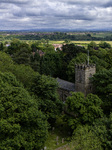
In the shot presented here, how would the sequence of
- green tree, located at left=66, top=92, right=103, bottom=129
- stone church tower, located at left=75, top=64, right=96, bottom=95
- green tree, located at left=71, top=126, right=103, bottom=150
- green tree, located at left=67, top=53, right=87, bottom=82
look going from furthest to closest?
green tree, located at left=67, top=53, right=87, bottom=82, stone church tower, located at left=75, top=64, right=96, bottom=95, green tree, located at left=66, top=92, right=103, bottom=129, green tree, located at left=71, top=126, right=103, bottom=150

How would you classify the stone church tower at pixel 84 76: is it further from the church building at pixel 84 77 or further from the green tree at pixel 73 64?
the green tree at pixel 73 64

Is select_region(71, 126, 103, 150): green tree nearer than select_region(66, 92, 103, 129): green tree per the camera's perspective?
Yes

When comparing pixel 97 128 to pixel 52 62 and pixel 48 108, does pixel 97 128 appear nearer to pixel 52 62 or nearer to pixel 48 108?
pixel 48 108

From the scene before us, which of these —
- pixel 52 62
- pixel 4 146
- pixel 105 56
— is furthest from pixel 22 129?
pixel 105 56

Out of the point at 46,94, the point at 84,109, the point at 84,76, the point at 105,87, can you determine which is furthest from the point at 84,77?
the point at 46,94

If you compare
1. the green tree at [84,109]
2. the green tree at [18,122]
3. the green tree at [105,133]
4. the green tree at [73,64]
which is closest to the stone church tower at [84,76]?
the green tree at [84,109]

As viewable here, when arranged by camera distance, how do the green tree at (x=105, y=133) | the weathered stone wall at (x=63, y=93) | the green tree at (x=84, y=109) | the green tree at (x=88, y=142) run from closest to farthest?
1. the green tree at (x=88, y=142)
2. the green tree at (x=105, y=133)
3. the green tree at (x=84, y=109)
4. the weathered stone wall at (x=63, y=93)

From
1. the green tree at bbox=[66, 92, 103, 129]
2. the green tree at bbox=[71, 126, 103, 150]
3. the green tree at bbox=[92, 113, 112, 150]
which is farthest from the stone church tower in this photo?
the green tree at bbox=[71, 126, 103, 150]

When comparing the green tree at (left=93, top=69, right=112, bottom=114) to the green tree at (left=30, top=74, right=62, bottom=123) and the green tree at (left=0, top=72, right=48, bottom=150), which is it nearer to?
the green tree at (left=30, top=74, right=62, bottom=123)
